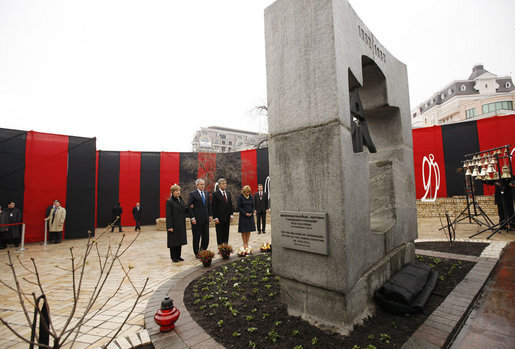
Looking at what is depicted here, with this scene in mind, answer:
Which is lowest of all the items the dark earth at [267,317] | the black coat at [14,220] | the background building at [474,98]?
the dark earth at [267,317]

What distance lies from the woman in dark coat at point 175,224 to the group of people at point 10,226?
7246 mm

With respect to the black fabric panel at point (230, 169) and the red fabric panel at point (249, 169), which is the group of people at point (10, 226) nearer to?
A: the black fabric panel at point (230, 169)

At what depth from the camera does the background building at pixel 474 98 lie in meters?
35.1

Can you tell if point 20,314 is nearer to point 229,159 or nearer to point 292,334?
point 292,334

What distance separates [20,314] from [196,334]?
2802 mm

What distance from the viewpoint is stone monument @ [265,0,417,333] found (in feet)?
7.80

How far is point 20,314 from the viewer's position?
3350 millimetres

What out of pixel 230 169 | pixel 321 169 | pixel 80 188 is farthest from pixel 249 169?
pixel 321 169

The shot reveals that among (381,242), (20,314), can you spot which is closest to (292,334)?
(381,242)

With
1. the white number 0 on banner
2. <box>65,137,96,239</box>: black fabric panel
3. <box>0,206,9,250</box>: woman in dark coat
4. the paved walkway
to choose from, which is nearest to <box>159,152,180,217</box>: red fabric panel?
<box>65,137,96,239</box>: black fabric panel

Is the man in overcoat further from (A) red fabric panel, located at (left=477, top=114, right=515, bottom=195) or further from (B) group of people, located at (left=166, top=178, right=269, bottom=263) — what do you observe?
(A) red fabric panel, located at (left=477, top=114, right=515, bottom=195)

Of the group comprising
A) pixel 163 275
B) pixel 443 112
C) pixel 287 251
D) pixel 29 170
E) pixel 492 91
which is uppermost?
pixel 492 91

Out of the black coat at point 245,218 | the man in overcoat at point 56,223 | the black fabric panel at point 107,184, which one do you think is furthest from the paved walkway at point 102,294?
the black fabric panel at point 107,184

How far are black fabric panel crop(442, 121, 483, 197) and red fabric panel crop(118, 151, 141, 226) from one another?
18.5 metres
